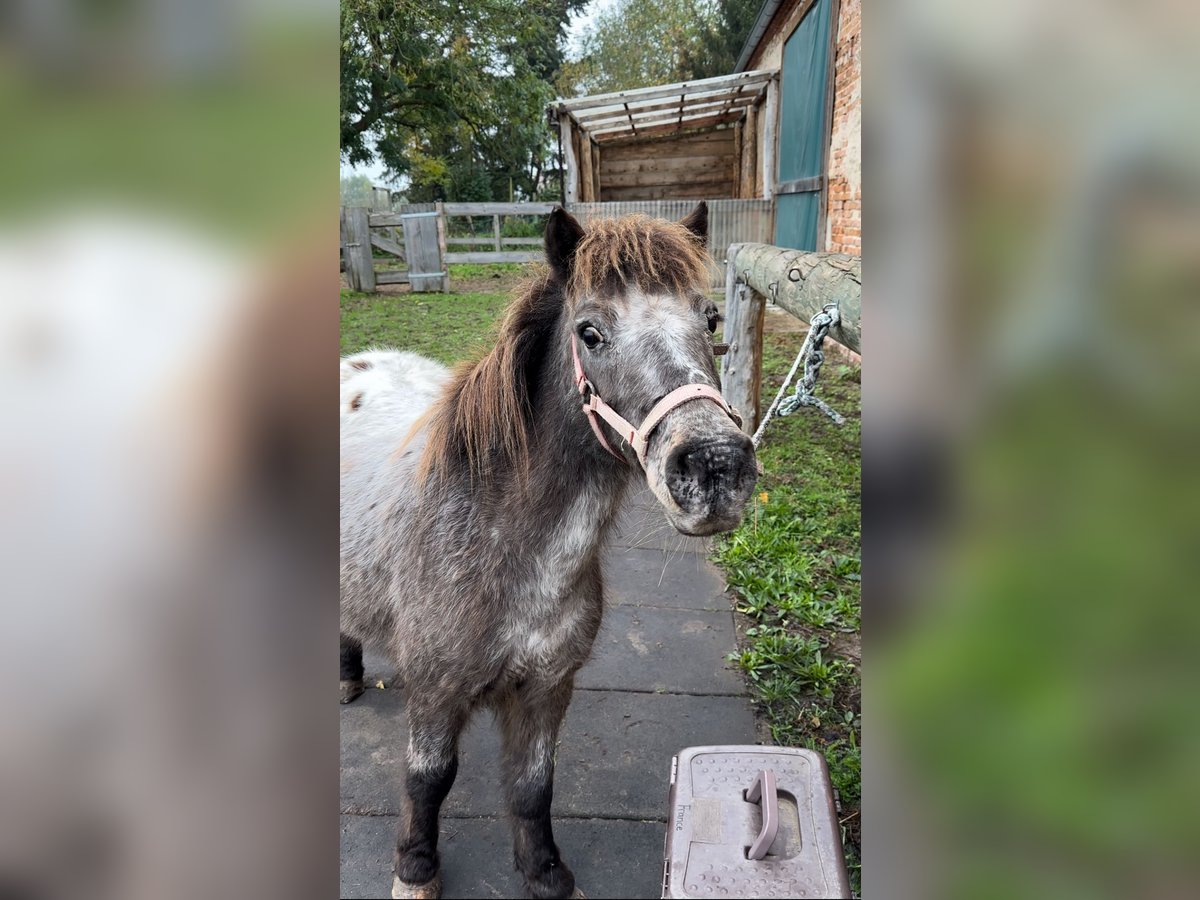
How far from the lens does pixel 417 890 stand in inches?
78.1

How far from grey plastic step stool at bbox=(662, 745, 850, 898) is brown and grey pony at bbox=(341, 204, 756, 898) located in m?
0.43

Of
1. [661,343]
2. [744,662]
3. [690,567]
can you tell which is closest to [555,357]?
[661,343]

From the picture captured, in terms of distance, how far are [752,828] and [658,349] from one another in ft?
3.04

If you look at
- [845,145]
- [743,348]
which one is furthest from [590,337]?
[845,145]

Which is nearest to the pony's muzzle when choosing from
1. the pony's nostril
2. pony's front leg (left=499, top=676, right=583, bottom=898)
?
the pony's nostril

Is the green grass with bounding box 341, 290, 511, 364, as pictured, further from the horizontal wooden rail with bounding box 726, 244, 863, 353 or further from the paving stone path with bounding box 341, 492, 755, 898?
the paving stone path with bounding box 341, 492, 755, 898

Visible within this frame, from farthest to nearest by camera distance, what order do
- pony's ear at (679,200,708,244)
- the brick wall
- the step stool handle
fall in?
the brick wall
pony's ear at (679,200,708,244)
the step stool handle

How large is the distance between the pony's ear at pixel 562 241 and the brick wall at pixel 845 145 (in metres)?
4.22

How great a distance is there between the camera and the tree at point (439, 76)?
119 centimetres

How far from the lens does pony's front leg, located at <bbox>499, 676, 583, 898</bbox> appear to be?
78.8 inches
